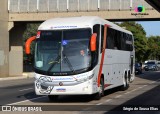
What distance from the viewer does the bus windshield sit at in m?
16.5

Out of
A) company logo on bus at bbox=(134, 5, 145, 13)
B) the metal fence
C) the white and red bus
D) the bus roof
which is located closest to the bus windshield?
the white and red bus

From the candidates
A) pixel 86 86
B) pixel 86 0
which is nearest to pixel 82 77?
pixel 86 86

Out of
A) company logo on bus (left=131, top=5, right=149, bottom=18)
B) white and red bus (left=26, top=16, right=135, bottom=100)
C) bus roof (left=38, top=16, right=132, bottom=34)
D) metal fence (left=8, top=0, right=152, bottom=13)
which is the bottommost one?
white and red bus (left=26, top=16, right=135, bottom=100)

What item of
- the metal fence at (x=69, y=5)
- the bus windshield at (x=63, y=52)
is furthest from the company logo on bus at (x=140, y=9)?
the bus windshield at (x=63, y=52)

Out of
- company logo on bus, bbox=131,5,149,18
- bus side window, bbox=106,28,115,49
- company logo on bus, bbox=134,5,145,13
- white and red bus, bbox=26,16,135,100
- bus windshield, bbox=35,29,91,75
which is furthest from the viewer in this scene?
company logo on bus, bbox=131,5,149,18

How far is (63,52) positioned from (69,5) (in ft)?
90.6

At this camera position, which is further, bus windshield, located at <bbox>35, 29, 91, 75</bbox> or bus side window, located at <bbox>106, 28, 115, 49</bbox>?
bus side window, located at <bbox>106, 28, 115, 49</bbox>

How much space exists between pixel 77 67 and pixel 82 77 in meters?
0.45

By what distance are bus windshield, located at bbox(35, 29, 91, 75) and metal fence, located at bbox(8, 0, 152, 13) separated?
25.9m

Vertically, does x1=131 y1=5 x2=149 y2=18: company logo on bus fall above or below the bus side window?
above

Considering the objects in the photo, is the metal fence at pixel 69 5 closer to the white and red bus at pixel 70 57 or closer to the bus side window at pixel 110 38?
the bus side window at pixel 110 38

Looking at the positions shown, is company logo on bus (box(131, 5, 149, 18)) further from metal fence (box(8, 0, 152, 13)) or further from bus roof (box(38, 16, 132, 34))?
bus roof (box(38, 16, 132, 34))

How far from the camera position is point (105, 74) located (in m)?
18.9

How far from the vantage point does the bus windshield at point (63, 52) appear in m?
16.5
